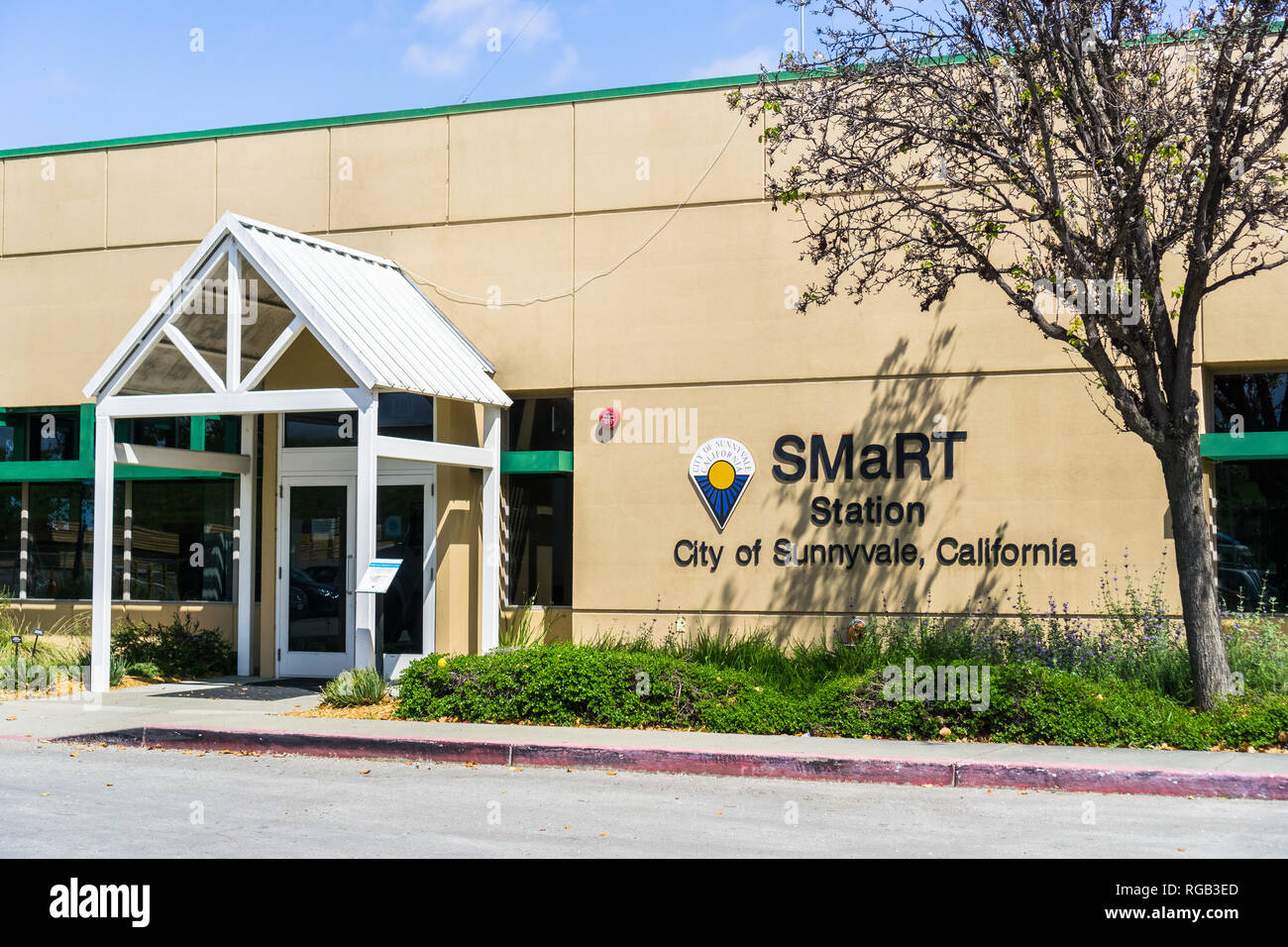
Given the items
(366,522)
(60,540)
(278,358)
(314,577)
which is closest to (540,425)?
(278,358)

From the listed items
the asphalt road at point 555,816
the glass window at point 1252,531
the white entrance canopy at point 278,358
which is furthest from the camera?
the glass window at point 1252,531

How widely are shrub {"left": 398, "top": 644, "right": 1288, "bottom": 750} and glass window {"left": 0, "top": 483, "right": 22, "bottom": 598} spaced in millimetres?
8313

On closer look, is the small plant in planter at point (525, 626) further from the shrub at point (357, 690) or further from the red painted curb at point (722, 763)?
the red painted curb at point (722, 763)

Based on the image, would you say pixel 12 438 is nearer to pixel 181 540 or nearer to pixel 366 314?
pixel 181 540

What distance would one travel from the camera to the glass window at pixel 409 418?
16.2 meters

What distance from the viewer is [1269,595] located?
533 inches

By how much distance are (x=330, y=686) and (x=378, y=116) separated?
761 centimetres

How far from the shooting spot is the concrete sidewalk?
31.9 feet

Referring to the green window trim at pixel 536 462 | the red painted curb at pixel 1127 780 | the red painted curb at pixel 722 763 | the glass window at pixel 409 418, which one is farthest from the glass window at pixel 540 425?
the red painted curb at pixel 1127 780

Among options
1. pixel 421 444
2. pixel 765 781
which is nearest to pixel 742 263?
pixel 421 444

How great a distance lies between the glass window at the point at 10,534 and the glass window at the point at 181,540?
78.9 inches

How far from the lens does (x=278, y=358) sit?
588 inches

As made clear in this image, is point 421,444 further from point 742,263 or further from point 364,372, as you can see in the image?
point 742,263

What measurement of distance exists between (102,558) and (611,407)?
6.05 metres
